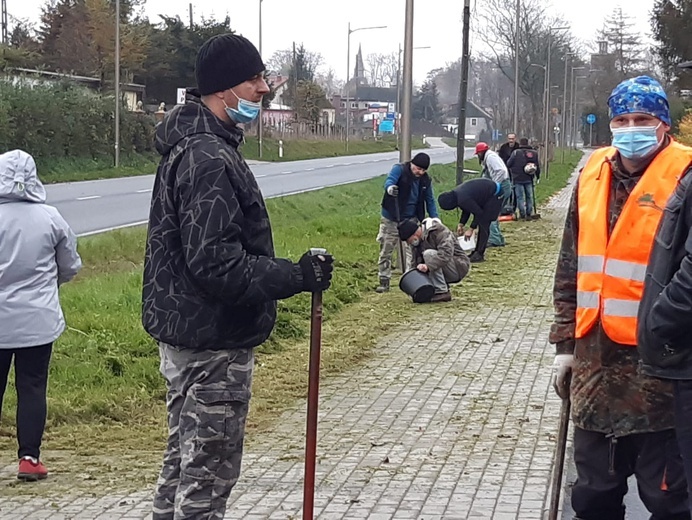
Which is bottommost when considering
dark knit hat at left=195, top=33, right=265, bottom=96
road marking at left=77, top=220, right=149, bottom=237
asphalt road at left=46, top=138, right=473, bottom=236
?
asphalt road at left=46, top=138, right=473, bottom=236

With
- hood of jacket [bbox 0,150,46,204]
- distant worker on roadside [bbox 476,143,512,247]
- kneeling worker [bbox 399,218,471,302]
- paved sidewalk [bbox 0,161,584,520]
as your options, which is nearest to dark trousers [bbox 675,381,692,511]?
paved sidewalk [bbox 0,161,584,520]

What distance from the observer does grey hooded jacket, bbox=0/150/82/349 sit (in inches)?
250

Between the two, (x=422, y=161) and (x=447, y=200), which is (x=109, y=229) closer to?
(x=447, y=200)

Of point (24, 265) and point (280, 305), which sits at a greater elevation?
point (24, 265)

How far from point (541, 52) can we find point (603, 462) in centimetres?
5701

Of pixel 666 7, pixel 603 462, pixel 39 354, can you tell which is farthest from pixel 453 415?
pixel 666 7

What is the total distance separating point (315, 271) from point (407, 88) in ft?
45.2

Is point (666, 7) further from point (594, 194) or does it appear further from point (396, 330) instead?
point (594, 194)

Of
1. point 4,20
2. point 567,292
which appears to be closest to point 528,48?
point 4,20

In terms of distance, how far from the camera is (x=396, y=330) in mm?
12172

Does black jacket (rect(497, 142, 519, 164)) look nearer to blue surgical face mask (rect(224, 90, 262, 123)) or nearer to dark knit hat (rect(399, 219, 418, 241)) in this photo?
dark knit hat (rect(399, 219, 418, 241))

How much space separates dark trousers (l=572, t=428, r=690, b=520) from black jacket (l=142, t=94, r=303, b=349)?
1.35 m

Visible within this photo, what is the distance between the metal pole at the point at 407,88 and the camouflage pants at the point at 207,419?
1275cm

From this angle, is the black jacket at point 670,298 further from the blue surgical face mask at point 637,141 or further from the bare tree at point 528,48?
the bare tree at point 528,48
